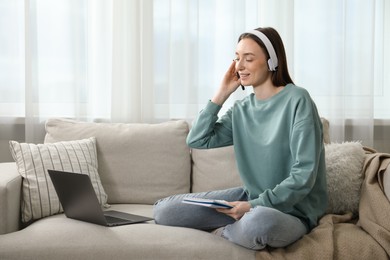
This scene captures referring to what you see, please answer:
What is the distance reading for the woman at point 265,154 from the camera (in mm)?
2334

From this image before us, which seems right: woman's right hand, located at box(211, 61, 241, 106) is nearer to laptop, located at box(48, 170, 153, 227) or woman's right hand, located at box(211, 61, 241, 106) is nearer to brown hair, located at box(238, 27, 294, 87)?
brown hair, located at box(238, 27, 294, 87)

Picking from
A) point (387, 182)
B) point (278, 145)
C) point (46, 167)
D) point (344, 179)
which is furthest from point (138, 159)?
point (387, 182)

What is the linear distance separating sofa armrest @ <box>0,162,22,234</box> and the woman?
0.56m

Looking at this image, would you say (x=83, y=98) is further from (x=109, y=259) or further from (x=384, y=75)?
(x=384, y=75)

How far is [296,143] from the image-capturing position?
2418 millimetres

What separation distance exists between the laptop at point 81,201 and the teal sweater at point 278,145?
46cm

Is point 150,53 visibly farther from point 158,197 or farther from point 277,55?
point 277,55

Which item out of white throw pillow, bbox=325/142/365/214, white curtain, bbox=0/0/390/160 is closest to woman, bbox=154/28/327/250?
white throw pillow, bbox=325/142/365/214

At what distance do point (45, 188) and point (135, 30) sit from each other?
1.07m

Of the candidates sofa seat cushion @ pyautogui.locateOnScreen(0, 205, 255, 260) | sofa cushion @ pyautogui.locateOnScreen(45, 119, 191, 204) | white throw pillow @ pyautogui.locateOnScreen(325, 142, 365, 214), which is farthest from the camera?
sofa cushion @ pyautogui.locateOnScreen(45, 119, 191, 204)

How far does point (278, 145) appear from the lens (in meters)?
2.51

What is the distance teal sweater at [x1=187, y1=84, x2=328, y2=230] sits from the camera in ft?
7.80

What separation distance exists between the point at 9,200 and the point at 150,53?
1.25 metres

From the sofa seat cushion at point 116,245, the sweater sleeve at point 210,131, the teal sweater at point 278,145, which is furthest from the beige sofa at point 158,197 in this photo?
Answer: the sweater sleeve at point 210,131
